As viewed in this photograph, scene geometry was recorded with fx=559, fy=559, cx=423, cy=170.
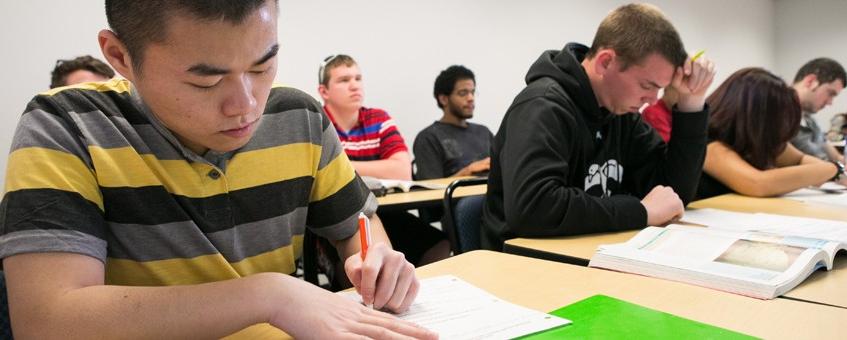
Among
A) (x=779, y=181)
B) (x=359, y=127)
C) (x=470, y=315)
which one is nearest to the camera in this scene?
(x=470, y=315)

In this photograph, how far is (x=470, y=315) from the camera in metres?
0.77

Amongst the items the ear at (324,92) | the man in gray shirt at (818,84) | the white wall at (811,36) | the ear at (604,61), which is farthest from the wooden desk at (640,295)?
the white wall at (811,36)

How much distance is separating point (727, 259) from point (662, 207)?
0.40m

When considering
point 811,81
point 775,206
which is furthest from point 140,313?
point 811,81

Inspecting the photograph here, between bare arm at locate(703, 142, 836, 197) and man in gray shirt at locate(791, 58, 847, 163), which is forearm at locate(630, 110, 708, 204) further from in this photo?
man in gray shirt at locate(791, 58, 847, 163)

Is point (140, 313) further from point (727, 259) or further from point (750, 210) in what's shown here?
point (750, 210)

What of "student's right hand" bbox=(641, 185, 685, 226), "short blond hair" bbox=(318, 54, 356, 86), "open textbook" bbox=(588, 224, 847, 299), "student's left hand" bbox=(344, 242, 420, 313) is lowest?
"student's right hand" bbox=(641, 185, 685, 226)

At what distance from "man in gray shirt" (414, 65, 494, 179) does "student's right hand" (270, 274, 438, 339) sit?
2.95 m

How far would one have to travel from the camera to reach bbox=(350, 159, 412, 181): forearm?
2811 mm

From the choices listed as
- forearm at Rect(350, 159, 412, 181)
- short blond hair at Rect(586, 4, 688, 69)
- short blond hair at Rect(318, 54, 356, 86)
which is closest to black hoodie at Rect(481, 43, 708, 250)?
short blond hair at Rect(586, 4, 688, 69)

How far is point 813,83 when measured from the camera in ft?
13.3

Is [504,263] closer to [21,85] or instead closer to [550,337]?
[550,337]

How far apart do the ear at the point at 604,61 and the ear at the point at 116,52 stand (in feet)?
4.10

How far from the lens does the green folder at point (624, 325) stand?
0.68m
